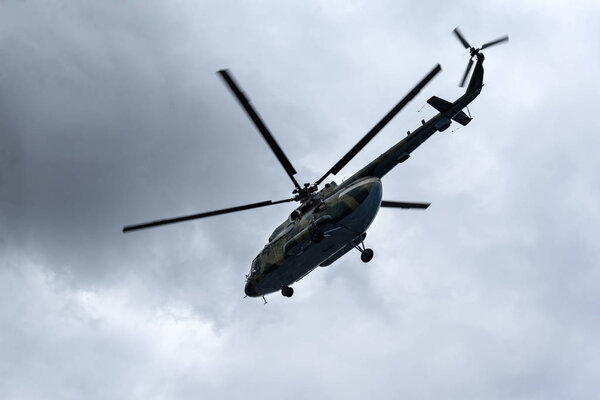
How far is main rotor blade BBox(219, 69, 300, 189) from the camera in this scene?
26.1 metres

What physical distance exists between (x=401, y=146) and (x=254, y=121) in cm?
916

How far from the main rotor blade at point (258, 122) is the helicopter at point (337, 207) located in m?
0.05

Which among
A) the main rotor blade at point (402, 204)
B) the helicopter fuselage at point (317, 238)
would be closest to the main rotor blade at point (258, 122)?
the helicopter fuselage at point (317, 238)

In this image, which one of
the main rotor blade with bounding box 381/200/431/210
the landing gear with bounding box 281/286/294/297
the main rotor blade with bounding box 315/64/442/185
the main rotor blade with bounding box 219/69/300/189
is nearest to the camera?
the main rotor blade with bounding box 219/69/300/189

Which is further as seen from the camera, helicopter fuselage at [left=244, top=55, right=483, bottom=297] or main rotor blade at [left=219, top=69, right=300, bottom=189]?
helicopter fuselage at [left=244, top=55, right=483, bottom=297]

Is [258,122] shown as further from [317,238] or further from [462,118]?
[462,118]

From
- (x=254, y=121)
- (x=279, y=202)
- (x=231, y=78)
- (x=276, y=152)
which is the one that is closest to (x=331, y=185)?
(x=279, y=202)

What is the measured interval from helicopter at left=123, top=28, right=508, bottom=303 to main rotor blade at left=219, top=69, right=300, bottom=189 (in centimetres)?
5

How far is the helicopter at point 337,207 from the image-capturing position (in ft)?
101

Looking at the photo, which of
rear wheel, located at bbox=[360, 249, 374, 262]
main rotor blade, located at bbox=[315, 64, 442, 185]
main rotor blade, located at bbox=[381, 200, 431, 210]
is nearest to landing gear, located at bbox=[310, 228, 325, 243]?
rear wheel, located at bbox=[360, 249, 374, 262]

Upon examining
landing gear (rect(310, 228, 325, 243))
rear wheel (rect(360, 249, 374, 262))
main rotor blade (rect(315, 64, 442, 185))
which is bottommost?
rear wheel (rect(360, 249, 374, 262))

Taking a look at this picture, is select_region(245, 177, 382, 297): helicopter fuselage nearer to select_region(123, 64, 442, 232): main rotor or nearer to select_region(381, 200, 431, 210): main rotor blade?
select_region(123, 64, 442, 232): main rotor

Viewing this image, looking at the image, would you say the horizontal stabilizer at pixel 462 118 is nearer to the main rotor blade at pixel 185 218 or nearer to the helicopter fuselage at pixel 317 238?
the helicopter fuselage at pixel 317 238

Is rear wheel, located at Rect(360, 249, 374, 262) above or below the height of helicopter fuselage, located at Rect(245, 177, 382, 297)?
below
